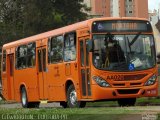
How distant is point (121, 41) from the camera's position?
19703 millimetres

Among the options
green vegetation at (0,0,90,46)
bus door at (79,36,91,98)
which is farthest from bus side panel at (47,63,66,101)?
green vegetation at (0,0,90,46)

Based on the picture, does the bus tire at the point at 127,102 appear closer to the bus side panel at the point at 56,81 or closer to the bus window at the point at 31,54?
the bus side panel at the point at 56,81

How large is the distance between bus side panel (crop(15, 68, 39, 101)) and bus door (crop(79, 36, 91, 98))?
16.9 ft

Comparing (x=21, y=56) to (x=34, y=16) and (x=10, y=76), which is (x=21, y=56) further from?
(x=34, y=16)

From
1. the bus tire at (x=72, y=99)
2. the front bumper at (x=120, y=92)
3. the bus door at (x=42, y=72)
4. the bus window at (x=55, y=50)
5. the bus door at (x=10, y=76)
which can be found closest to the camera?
the front bumper at (x=120, y=92)

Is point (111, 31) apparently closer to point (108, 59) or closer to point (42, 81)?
point (108, 59)

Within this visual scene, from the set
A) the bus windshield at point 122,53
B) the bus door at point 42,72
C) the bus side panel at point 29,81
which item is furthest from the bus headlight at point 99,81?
the bus side panel at point 29,81

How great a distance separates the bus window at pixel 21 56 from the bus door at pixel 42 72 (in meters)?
1.92

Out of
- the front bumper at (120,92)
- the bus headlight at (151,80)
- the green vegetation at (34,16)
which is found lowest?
the front bumper at (120,92)

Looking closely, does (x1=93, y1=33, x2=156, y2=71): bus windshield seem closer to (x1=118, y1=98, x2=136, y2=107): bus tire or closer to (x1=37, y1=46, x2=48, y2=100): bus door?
(x1=118, y1=98, x2=136, y2=107): bus tire

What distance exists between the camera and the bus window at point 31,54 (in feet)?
82.2

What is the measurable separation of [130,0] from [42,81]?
→ 132 m

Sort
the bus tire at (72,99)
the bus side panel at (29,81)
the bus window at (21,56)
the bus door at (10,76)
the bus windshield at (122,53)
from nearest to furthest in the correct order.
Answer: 1. the bus windshield at (122,53)
2. the bus tire at (72,99)
3. the bus side panel at (29,81)
4. the bus window at (21,56)
5. the bus door at (10,76)

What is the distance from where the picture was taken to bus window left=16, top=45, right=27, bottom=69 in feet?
86.2
